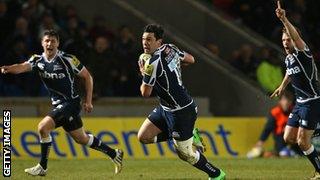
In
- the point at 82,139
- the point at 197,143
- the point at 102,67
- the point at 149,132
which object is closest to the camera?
the point at 149,132

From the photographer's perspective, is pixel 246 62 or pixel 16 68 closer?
pixel 16 68

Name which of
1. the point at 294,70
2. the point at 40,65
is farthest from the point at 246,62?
the point at 40,65

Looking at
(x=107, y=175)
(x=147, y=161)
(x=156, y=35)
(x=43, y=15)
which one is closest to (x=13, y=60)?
(x=43, y=15)

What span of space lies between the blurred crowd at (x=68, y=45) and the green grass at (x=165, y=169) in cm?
281

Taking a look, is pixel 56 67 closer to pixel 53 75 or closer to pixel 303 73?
pixel 53 75

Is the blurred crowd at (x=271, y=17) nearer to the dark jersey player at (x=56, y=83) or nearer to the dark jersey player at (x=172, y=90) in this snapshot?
the dark jersey player at (x=56, y=83)

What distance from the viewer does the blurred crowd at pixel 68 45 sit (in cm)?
1942

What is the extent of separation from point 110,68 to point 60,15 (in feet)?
6.67

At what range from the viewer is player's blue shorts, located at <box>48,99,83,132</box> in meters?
13.7

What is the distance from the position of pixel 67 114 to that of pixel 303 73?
3.59 m

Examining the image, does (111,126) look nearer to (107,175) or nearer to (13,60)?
(13,60)

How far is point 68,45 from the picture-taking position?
19391 mm

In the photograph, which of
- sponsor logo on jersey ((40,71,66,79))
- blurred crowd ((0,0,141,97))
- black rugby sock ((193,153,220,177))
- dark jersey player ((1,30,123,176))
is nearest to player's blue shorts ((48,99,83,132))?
dark jersey player ((1,30,123,176))

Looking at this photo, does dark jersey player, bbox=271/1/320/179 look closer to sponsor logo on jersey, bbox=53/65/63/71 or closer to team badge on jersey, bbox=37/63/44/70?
sponsor logo on jersey, bbox=53/65/63/71
